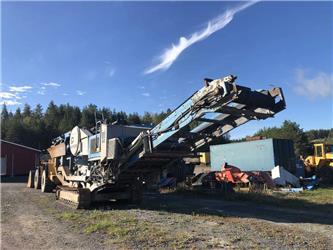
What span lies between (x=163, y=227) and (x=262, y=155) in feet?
64.1

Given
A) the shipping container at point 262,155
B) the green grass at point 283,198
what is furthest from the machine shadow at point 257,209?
the shipping container at point 262,155

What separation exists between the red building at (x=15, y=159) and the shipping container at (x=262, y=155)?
23.7m

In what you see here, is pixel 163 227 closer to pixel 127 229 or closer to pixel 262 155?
pixel 127 229

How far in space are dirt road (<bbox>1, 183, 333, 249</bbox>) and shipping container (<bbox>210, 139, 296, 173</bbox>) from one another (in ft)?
44.2

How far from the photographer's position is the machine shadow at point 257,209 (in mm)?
12367

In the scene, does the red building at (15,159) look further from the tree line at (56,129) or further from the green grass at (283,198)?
the green grass at (283,198)

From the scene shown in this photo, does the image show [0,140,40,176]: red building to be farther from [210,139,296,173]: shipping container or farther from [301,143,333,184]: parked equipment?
[301,143,333,184]: parked equipment

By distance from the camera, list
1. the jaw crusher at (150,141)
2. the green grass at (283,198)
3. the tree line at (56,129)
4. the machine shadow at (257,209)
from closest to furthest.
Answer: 1. the jaw crusher at (150,141)
2. the machine shadow at (257,209)
3. the green grass at (283,198)
4. the tree line at (56,129)

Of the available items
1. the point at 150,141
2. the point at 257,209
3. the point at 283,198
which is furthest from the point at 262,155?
the point at 150,141

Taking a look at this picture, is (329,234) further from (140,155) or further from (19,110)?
(19,110)

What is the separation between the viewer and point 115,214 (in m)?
12.7

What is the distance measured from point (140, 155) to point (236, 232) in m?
4.53

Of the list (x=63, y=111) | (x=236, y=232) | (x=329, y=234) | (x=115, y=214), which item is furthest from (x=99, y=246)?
(x=63, y=111)

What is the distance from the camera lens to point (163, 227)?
10.4m
